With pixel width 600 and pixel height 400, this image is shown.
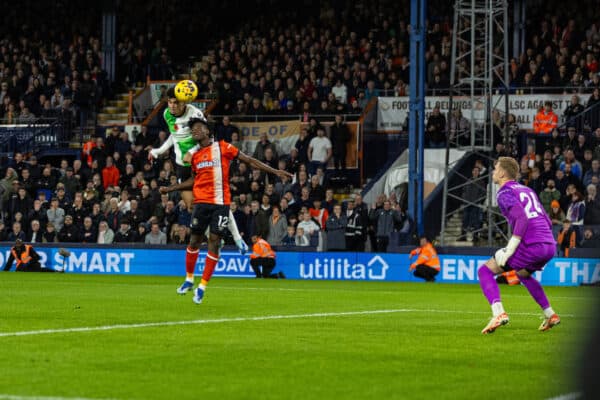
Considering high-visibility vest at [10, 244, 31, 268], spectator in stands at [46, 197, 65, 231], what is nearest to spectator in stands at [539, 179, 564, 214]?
high-visibility vest at [10, 244, 31, 268]

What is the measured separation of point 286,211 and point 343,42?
31.1 feet

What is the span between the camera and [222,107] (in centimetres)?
3459

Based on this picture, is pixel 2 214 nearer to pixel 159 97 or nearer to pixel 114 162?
pixel 114 162

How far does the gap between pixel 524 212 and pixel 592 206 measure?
15536 millimetres

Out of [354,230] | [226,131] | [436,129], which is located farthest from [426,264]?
[226,131]

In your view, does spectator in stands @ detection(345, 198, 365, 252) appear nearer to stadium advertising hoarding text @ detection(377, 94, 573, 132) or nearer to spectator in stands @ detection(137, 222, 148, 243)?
stadium advertising hoarding text @ detection(377, 94, 573, 132)

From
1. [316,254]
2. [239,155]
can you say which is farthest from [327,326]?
[316,254]

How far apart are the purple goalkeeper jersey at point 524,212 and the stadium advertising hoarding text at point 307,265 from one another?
1399 cm

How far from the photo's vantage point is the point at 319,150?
101ft

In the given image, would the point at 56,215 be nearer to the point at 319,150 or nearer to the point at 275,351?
the point at 319,150

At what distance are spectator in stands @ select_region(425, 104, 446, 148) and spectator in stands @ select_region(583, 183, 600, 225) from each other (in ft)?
20.1

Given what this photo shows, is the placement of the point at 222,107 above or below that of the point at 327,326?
above

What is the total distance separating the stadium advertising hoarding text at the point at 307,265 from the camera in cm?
2411

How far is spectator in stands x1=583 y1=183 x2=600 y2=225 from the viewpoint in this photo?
24172mm
